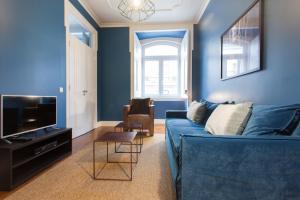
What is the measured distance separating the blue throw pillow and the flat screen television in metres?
2.18

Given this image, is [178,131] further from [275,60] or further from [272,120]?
[275,60]

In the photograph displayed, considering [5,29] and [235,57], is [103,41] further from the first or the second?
[235,57]

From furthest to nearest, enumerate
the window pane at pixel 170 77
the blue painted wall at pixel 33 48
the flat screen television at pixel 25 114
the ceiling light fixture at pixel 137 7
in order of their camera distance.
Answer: the window pane at pixel 170 77, the ceiling light fixture at pixel 137 7, the blue painted wall at pixel 33 48, the flat screen television at pixel 25 114

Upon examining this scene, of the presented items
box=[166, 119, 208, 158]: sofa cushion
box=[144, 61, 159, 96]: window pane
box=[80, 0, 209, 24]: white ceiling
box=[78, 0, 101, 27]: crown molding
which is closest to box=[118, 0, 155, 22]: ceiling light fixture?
box=[80, 0, 209, 24]: white ceiling

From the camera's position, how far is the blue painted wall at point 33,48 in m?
2.11

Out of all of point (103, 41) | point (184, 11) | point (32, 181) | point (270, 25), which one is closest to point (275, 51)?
point (270, 25)

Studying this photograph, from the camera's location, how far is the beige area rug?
159cm

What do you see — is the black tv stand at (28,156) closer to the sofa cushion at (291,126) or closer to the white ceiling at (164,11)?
the sofa cushion at (291,126)

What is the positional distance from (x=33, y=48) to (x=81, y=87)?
5.30 ft

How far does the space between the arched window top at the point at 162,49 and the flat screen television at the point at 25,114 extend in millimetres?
4093

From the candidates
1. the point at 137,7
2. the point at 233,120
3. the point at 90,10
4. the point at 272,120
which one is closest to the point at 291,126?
the point at 272,120

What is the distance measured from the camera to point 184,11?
14.8 ft

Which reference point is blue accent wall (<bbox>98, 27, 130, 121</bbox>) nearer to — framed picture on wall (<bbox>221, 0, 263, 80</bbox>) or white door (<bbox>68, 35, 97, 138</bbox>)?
white door (<bbox>68, 35, 97, 138</bbox>)

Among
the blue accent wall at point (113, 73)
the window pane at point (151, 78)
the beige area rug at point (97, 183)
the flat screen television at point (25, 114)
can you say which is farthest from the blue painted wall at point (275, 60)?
the window pane at point (151, 78)
